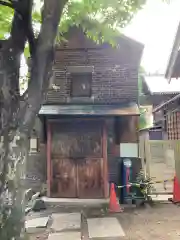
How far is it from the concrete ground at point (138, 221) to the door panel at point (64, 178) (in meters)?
1.23

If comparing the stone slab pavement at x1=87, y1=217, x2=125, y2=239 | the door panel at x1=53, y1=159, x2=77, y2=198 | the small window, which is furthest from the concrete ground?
the small window

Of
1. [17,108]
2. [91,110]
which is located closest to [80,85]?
[91,110]

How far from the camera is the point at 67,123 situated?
11781mm

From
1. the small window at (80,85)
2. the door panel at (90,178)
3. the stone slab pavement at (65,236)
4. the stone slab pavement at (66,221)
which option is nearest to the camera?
the stone slab pavement at (65,236)

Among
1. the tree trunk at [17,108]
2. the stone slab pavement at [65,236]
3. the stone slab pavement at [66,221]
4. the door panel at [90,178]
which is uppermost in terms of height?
the tree trunk at [17,108]

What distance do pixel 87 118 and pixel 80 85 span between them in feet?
6.35

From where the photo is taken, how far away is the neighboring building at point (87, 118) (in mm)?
11555

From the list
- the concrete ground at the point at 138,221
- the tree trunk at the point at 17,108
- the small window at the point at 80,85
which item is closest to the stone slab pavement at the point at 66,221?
the concrete ground at the point at 138,221

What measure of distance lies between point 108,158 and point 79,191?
1.80 metres

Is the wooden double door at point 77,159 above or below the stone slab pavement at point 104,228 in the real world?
above

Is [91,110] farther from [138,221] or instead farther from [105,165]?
[138,221]

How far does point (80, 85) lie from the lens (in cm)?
1269

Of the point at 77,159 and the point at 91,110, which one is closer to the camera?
the point at 91,110

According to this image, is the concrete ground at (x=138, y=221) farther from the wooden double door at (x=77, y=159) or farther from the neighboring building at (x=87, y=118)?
the neighboring building at (x=87, y=118)
